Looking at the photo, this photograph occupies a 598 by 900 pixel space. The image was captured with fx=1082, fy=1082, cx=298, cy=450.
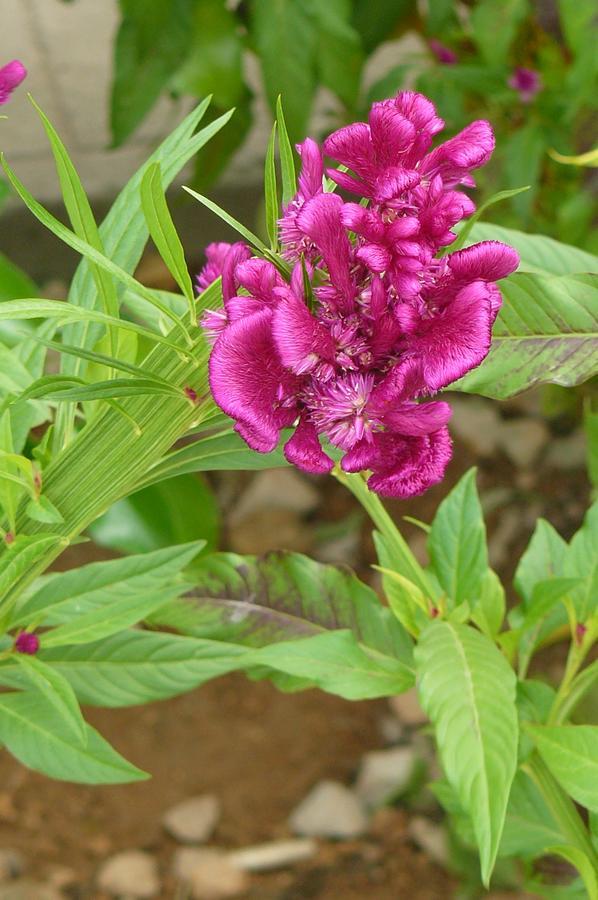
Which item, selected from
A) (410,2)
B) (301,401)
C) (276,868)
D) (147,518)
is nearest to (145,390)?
Result: (301,401)

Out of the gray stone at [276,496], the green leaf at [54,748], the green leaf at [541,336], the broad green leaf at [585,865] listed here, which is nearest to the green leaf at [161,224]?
the green leaf at [541,336]

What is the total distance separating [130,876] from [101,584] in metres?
0.95

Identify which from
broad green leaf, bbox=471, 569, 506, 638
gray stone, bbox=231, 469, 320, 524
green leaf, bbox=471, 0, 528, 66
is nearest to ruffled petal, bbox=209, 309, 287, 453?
broad green leaf, bbox=471, 569, 506, 638

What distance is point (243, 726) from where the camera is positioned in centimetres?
155

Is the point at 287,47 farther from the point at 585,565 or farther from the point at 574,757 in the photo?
the point at 574,757

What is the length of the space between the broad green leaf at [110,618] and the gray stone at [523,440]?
1291 mm

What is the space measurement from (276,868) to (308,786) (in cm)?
13

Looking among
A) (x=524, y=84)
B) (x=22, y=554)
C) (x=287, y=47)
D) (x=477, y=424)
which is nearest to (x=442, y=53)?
(x=524, y=84)

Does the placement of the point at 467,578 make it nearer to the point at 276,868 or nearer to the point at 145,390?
the point at 145,390

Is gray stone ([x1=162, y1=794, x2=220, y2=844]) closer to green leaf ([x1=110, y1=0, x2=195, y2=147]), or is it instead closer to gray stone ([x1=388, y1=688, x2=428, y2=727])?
gray stone ([x1=388, y1=688, x2=428, y2=727])

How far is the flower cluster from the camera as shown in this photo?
36 cm

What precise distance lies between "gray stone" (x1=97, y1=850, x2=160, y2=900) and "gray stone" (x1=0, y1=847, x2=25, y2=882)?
103mm

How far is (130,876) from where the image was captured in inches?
54.9

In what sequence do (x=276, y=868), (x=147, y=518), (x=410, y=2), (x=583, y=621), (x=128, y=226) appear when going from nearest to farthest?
(x=128, y=226)
(x=583, y=621)
(x=147, y=518)
(x=276, y=868)
(x=410, y=2)
